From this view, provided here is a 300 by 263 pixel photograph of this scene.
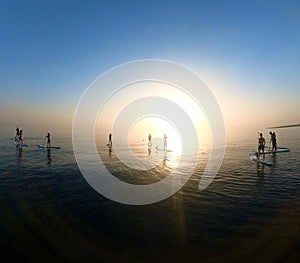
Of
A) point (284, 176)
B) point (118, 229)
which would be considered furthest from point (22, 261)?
point (284, 176)

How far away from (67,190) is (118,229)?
20.5ft

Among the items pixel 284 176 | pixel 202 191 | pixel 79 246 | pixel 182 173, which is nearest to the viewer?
pixel 79 246

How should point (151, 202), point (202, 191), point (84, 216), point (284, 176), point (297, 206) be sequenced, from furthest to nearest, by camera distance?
point (284, 176) < point (202, 191) < point (151, 202) < point (297, 206) < point (84, 216)

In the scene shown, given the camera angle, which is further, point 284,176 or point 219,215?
point 284,176

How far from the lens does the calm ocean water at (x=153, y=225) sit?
5855 millimetres

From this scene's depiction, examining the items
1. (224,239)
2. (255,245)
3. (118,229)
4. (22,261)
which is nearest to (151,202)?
(118,229)

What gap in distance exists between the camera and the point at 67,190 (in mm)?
12148

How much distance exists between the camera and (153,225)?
7707 mm

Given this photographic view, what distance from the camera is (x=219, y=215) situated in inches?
335

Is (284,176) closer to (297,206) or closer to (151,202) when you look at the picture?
(297,206)

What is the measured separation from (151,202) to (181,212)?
2.00 metres

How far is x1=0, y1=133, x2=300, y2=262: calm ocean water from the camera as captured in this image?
19.2 feet

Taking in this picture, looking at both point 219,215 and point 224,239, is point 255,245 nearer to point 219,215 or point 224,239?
point 224,239

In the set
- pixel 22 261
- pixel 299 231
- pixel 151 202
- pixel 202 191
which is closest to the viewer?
pixel 22 261
